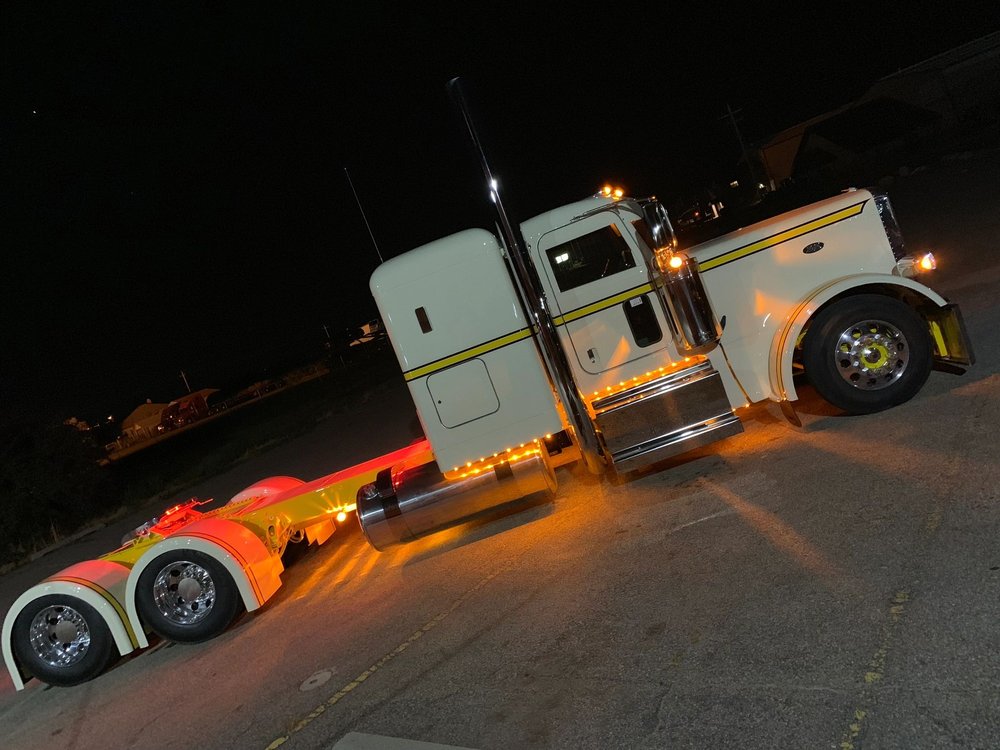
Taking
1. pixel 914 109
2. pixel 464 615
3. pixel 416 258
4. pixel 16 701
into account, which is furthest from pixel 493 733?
pixel 914 109

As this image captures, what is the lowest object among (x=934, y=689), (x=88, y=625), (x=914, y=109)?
(x=934, y=689)

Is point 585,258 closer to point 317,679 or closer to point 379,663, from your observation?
point 379,663

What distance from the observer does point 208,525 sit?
677 centimetres

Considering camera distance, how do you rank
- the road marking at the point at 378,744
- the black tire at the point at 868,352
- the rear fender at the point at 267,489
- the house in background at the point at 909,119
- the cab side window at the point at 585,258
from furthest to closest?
the house in background at the point at 909,119 → the rear fender at the point at 267,489 → the cab side window at the point at 585,258 → the black tire at the point at 868,352 → the road marking at the point at 378,744

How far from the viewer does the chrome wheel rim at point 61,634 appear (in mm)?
6633

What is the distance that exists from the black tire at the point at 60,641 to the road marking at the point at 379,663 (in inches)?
123

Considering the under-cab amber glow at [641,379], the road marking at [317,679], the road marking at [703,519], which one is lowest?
the road marking at [703,519]

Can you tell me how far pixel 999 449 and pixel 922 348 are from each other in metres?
1.47

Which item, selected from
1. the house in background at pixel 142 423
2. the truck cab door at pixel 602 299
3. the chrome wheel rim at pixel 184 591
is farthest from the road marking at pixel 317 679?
the house in background at pixel 142 423

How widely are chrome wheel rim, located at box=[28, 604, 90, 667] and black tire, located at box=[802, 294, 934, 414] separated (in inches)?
278

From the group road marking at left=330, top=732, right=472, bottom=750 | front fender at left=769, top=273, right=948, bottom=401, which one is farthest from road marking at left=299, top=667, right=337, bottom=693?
front fender at left=769, top=273, right=948, bottom=401

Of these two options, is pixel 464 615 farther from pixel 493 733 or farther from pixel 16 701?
pixel 16 701

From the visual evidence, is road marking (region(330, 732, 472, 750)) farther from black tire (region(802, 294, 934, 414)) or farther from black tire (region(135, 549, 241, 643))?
black tire (region(802, 294, 934, 414))

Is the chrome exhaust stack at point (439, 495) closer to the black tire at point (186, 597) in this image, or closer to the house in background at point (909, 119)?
the black tire at point (186, 597)
